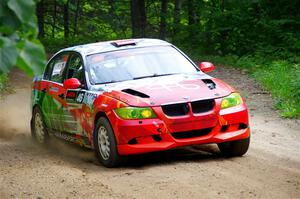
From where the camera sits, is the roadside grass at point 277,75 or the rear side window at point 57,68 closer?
the rear side window at point 57,68

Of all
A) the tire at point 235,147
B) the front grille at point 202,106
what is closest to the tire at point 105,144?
the front grille at point 202,106

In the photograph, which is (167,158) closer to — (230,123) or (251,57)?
(230,123)

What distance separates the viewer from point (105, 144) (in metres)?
8.45

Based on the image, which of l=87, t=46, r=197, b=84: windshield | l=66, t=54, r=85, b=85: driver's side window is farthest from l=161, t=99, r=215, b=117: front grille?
l=66, t=54, r=85, b=85: driver's side window

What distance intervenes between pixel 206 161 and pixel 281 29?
1329cm

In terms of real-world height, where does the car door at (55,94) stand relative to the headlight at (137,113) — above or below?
below

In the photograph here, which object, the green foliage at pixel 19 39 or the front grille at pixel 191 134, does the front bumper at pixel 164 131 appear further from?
the green foliage at pixel 19 39

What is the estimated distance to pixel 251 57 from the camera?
827 inches

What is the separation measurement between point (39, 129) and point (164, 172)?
151 inches

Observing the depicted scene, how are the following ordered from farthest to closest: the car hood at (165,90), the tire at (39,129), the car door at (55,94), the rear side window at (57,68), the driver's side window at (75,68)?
the tire at (39,129)
the rear side window at (57,68)
the car door at (55,94)
the driver's side window at (75,68)
the car hood at (165,90)

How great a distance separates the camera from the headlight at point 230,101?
8490mm

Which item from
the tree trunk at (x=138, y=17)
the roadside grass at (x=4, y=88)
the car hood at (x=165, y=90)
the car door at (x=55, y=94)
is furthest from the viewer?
the tree trunk at (x=138, y=17)

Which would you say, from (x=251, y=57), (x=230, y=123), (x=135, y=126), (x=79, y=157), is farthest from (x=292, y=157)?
(x=251, y=57)

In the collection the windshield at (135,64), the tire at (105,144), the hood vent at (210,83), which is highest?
the windshield at (135,64)
